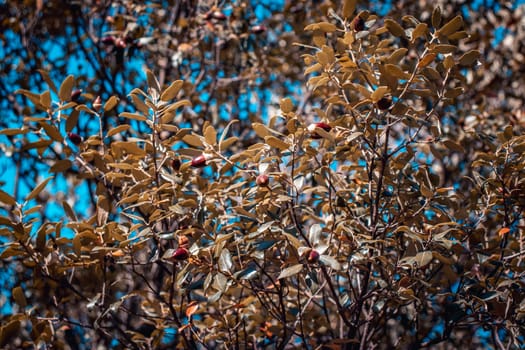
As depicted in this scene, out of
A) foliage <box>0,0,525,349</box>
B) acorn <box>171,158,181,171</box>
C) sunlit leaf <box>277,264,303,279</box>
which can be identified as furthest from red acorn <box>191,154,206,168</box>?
sunlit leaf <box>277,264,303,279</box>

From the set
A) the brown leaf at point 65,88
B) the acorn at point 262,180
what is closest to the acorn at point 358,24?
the acorn at point 262,180

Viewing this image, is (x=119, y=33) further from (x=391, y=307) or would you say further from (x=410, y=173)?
(x=391, y=307)

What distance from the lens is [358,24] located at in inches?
69.6

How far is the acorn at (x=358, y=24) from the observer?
1.76m

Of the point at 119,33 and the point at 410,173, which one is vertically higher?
the point at 119,33

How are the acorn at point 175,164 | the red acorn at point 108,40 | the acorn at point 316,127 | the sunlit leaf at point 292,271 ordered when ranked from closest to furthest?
the sunlit leaf at point 292,271
the acorn at point 316,127
the acorn at point 175,164
the red acorn at point 108,40

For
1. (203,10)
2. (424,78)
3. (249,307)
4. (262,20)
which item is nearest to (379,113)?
(424,78)

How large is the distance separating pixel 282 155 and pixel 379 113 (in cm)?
32

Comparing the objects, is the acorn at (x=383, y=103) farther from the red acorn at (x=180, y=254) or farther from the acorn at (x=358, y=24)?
the red acorn at (x=180, y=254)

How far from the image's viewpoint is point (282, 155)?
73.8 inches

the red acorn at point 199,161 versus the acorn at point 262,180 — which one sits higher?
the red acorn at point 199,161

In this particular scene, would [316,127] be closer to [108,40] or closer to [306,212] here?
[306,212]

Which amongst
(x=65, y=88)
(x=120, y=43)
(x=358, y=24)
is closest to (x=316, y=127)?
(x=358, y=24)

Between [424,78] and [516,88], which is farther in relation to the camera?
[516,88]
